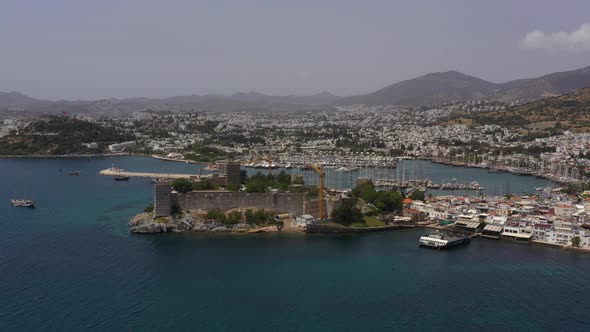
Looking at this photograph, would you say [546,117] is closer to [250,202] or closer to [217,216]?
[250,202]

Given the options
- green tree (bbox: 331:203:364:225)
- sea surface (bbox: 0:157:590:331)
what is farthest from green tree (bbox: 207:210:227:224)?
green tree (bbox: 331:203:364:225)

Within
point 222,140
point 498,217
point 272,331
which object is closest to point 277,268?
point 272,331

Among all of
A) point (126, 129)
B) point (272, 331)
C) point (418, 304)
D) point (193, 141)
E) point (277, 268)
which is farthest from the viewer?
point (126, 129)

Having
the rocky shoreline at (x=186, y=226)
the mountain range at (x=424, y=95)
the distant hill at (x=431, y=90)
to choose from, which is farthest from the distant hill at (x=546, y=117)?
the distant hill at (x=431, y=90)

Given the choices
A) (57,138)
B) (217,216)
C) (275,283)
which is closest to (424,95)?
(57,138)

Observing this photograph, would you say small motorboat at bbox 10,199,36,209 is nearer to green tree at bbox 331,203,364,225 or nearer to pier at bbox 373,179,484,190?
green tree at bbox 331,203,364,225

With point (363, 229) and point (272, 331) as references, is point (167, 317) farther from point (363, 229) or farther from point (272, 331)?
point (363, 229)
